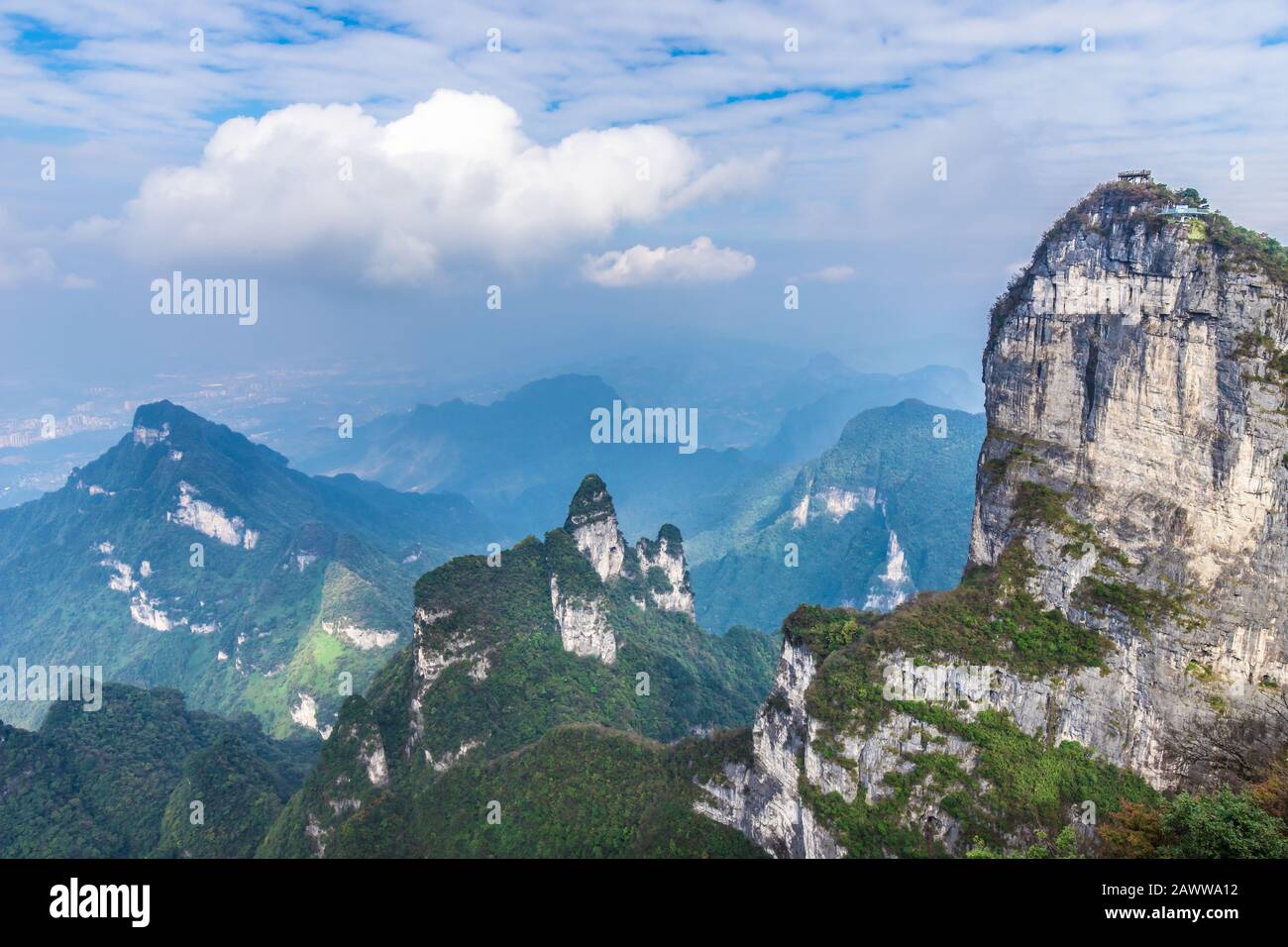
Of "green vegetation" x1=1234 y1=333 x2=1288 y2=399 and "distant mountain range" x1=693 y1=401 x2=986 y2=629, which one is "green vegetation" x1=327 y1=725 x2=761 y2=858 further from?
"distant mountain range" x1=693 y1=401 x2=986 y2=629

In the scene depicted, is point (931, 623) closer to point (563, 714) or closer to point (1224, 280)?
point (1224, 280)

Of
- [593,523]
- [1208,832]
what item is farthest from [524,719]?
[1208,832]

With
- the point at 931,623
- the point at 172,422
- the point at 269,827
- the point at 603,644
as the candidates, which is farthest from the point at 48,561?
the point at 931,623

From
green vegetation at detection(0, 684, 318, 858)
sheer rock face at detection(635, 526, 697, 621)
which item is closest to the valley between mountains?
green vegetation at detection(0, 684, 318, 858)

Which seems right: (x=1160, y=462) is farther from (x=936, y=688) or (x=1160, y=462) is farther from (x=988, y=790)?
(x=988, y=790)

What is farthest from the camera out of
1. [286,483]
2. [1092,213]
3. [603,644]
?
[286,483]

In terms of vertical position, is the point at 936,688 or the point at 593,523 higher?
the point at 593,523
